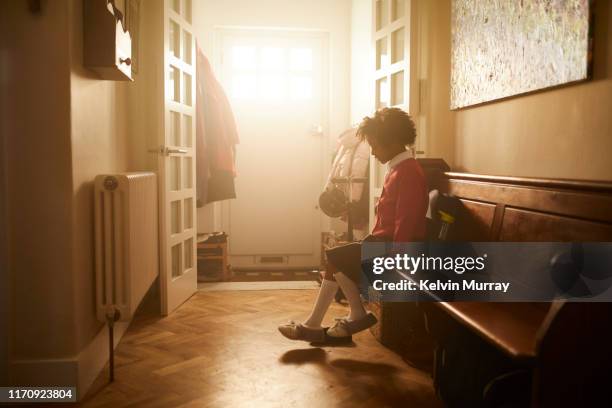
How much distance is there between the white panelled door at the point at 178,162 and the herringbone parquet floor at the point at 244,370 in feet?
1.15

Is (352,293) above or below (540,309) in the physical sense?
below

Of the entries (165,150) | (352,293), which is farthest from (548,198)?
(165,150)

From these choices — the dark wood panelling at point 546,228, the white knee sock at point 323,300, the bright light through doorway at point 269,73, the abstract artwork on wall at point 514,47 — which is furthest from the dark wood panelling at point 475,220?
the bright light through doorway at point 269,73

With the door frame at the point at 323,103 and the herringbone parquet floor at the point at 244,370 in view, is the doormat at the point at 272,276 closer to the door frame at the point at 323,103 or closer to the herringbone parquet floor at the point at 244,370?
the door frame at the point at 323,103

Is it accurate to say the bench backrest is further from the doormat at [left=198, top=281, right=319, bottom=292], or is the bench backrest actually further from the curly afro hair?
the doormat at [left=198, top=281, right=319, bottom=292]

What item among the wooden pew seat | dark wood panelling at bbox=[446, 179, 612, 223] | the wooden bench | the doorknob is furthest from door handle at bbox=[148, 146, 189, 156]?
the wooden pew seat

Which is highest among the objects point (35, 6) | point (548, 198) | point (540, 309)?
point (35, 6)

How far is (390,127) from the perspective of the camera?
8.23 ft

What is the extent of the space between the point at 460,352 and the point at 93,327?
5.19 ft

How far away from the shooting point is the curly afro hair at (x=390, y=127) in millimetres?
2502

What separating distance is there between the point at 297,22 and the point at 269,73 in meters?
0.52

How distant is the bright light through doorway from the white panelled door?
47.8 inches

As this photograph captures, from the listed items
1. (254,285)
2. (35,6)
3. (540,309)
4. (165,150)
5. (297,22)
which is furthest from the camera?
(297,22)

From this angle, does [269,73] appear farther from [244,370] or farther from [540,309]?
[540,309]
